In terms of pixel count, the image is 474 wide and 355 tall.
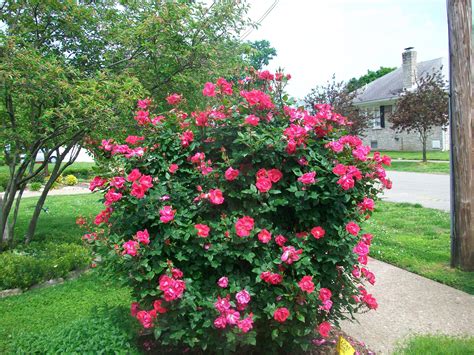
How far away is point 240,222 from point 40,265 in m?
3.32

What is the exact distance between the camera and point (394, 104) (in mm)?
30859

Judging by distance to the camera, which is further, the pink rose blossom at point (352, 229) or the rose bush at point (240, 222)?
the pink rose blossom at point (352, 229)

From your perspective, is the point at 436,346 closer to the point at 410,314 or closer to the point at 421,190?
the point at 410,314

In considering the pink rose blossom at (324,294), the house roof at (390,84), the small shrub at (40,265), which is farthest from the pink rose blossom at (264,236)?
the house roof at (390,84)

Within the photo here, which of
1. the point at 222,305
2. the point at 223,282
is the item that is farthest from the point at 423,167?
the point at 222,305

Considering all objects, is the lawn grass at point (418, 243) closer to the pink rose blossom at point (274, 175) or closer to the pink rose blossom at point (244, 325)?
the pink rose blossom at point (274, 175)

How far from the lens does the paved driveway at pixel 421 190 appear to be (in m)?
10.8

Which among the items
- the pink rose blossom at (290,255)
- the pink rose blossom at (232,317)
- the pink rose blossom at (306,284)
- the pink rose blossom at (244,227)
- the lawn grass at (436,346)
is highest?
the pink rose blossom at (244,227)

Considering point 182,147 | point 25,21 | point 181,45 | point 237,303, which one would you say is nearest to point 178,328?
point 237,303

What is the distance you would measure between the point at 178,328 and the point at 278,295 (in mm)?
604

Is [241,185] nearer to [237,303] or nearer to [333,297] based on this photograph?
[237,303]

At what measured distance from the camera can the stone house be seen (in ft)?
95.9

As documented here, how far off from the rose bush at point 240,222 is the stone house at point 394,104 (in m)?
27.1

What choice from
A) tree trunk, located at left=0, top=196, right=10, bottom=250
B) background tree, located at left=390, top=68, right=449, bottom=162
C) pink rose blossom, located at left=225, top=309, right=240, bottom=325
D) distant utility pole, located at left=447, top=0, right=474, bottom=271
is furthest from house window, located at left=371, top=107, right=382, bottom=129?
pink rose blossom, located at left=225, top=309, right=240, bottom=325
